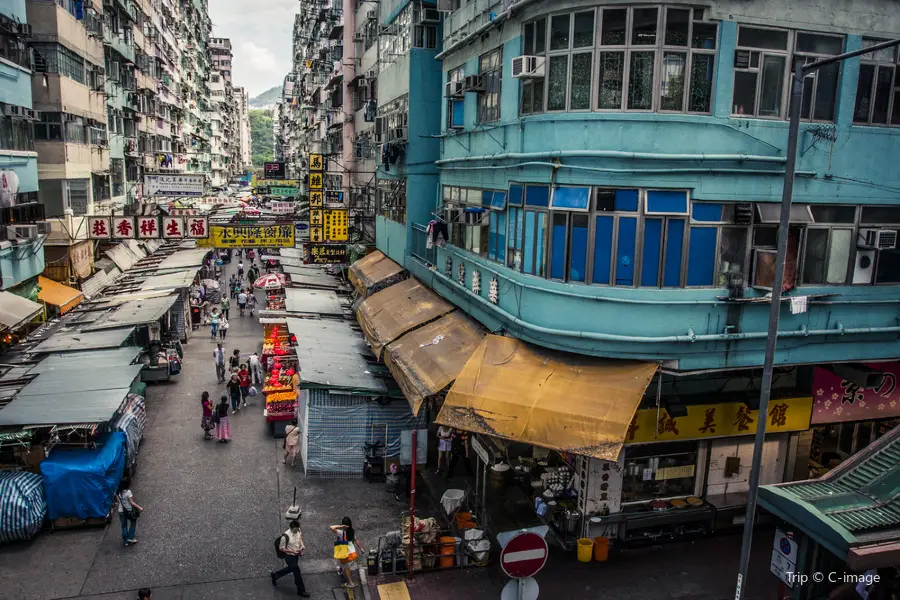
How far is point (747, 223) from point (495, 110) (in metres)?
6.01

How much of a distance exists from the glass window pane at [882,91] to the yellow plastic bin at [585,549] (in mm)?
9441

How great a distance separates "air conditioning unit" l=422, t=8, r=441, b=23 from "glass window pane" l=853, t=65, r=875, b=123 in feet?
43.6

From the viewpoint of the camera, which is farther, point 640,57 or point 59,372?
point 59,372

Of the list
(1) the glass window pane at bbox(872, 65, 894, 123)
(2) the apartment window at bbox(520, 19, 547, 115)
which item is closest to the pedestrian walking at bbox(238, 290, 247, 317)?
(2) the apartment window at bbox(520, 19, 547, 115)

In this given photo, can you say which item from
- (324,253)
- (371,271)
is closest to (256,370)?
(324,253)

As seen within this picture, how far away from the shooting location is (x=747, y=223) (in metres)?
11.8

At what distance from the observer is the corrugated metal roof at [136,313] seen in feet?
74.6

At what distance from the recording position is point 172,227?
23.4m

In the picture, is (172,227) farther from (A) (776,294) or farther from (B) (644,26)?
(A) (776,294)

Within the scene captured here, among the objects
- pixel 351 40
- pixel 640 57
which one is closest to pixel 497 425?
pixel 640 57

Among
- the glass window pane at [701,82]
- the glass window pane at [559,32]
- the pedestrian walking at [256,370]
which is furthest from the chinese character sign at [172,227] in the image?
the glass window pane at [701,82]

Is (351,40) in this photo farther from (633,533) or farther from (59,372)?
(633,533)

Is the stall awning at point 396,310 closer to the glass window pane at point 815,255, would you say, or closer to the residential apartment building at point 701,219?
the residential apartment building at point 701,219

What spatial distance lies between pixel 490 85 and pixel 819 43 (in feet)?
21.5
